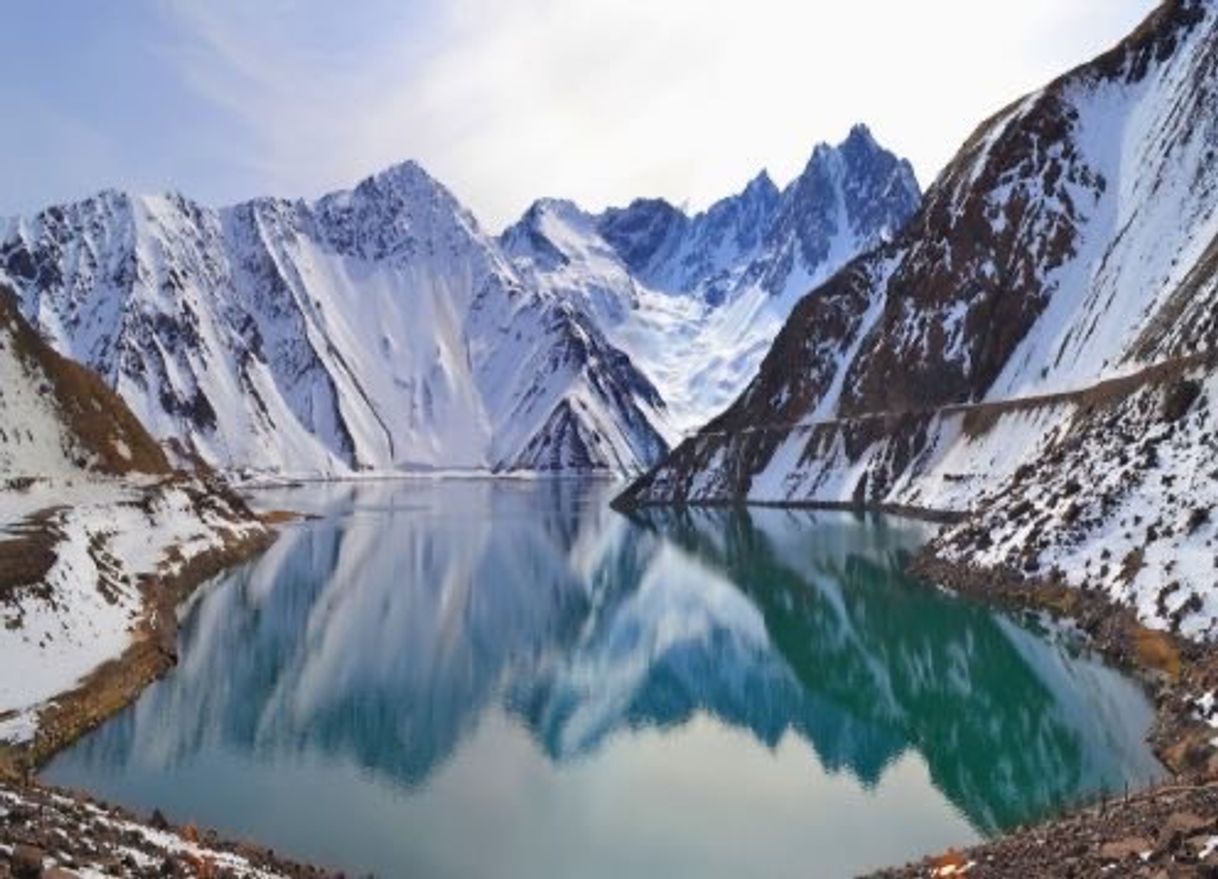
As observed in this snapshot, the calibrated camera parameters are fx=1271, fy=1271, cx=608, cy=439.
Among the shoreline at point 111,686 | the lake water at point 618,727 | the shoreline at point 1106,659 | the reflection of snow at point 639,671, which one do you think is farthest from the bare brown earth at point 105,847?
the reflection of snow at point 639,671

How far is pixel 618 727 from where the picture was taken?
165ft

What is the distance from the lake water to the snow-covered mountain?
26.8 feet

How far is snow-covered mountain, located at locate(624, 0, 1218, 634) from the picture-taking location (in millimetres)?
65125

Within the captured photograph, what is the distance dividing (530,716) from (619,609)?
103 feet

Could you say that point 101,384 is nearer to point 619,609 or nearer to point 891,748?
point 619,609

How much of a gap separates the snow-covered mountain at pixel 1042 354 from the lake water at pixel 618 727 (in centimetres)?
816

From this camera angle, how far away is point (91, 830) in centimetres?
2495

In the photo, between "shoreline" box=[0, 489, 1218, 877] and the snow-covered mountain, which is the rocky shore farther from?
the snow-covered mountain

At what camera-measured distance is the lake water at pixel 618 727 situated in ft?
117

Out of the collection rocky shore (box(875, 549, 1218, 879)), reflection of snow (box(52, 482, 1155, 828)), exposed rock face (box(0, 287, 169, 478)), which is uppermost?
exposed rock face (box(0, 287, 169, 478))

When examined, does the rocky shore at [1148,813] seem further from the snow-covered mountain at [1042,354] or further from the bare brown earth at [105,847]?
the bare brown earth at [105,847]

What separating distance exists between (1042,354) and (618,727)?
86832 mm

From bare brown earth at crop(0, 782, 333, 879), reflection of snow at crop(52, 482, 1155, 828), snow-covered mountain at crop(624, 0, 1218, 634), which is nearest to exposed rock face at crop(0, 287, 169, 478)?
reflection of snow at crop(52, 482, 1155, 828)

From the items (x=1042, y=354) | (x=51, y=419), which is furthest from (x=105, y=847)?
(x=1042, y=354)
